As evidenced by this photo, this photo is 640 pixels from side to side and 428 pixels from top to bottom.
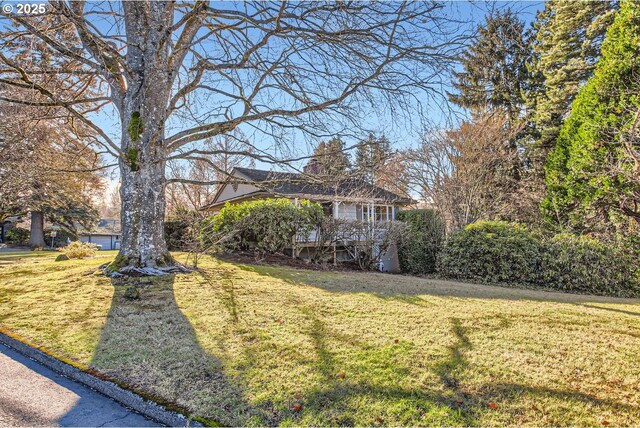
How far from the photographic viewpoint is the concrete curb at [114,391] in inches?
101

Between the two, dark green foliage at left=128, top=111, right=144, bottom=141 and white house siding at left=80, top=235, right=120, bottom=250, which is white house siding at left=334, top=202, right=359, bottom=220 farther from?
white house siding at left=80, top=235, right=120, bottom=250

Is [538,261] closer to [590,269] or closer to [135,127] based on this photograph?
[590,269]

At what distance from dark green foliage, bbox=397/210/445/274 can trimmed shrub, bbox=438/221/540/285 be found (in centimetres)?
148

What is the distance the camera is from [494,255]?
10.7 metres

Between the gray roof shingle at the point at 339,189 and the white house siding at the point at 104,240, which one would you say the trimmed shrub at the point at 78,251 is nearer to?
the gray roof shingle at the point at 339,189

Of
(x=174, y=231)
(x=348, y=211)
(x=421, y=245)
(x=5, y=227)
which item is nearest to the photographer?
(x=421, y=245)

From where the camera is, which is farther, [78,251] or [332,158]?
[78,251]

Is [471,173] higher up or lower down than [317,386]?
higher up

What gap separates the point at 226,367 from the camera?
3.26 metres

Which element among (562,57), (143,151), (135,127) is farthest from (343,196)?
(562,57)

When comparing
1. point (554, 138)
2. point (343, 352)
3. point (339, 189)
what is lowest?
point (343, 352)

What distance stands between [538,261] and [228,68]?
1037 centimetres

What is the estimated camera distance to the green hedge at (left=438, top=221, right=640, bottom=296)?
9.86 metres

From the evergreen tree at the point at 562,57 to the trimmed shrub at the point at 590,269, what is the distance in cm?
873
